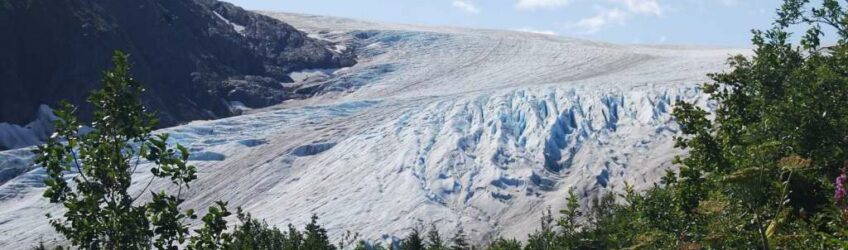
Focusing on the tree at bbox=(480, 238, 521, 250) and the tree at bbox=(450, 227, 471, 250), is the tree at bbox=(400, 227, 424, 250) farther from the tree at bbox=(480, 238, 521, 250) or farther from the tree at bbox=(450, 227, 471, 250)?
the tree at bbox=(480, 238, 521, 250)

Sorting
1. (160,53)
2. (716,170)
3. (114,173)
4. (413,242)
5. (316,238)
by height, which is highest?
(114,173)

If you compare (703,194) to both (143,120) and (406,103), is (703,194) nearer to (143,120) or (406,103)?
(143,120)

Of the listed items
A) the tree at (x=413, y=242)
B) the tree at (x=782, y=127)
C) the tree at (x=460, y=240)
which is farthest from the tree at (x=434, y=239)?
the tree at (x=782, y=127)

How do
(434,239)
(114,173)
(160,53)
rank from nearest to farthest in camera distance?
(114,173) → (434,239) → (160,53)

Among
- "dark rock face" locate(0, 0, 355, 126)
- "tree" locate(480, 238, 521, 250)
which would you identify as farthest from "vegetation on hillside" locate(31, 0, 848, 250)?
"dark rock face" locate(0, 0, 355, 126)

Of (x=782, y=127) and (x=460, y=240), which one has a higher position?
(x=782, y=127)

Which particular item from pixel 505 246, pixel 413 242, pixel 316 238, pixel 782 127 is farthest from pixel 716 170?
pixel 413 242

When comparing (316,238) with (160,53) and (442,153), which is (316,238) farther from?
(160,53)
